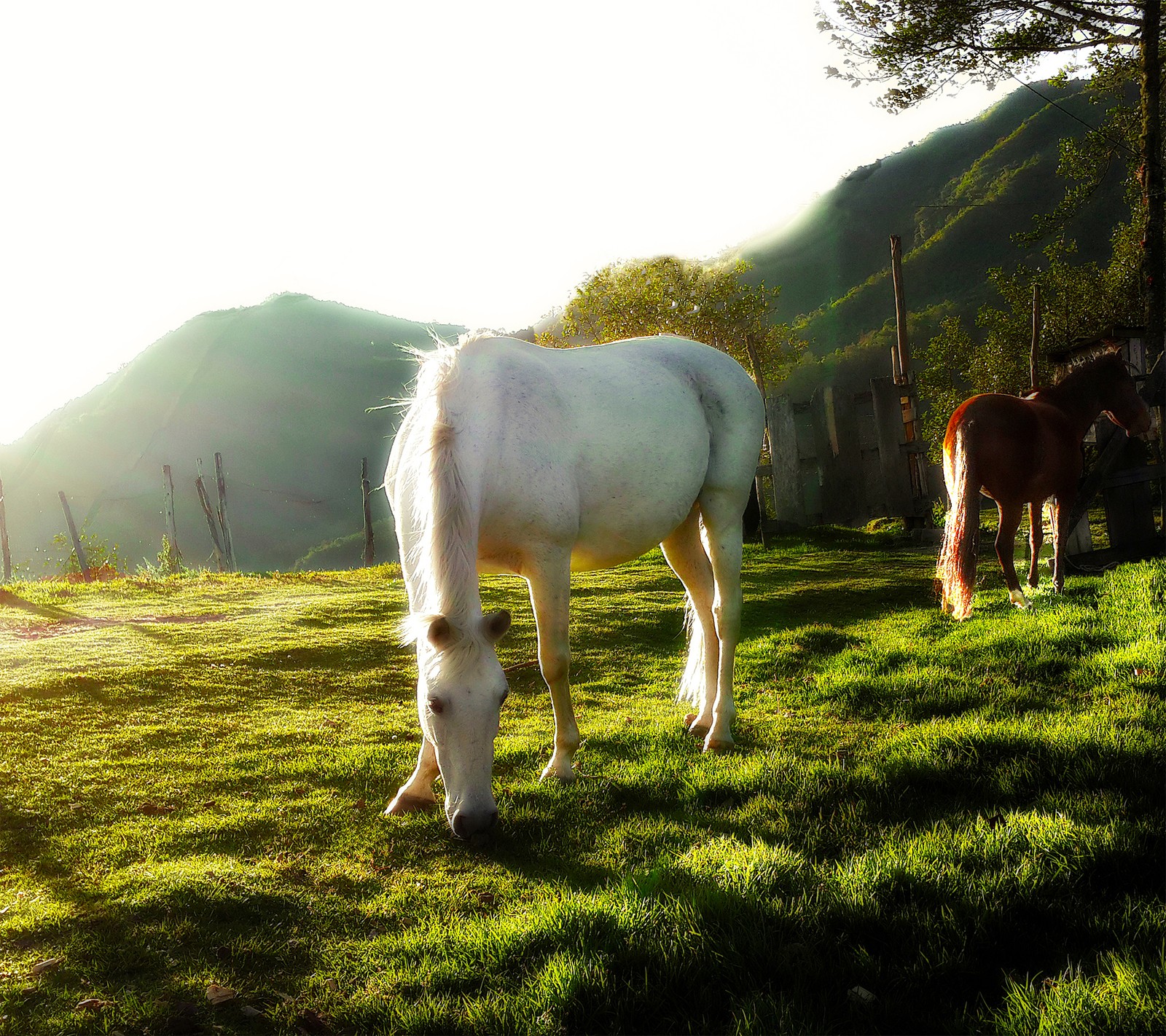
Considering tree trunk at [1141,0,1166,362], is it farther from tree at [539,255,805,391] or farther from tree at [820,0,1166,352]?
tree at [539,255,805,391]

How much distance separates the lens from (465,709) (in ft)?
9.32

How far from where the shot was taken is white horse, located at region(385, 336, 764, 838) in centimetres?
290

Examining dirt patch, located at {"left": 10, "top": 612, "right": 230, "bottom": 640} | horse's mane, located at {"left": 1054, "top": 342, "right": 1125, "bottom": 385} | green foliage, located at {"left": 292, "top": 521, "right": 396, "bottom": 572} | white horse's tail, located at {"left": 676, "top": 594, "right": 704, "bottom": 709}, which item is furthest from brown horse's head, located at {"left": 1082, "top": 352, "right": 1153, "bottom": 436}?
green foliage, located at {"left": 292, "top": 521, "right": 396, "bottom": 572}

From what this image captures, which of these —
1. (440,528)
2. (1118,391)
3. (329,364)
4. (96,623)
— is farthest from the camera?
(329,364)

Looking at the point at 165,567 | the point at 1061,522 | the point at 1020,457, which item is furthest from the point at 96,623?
the point at 1061,522

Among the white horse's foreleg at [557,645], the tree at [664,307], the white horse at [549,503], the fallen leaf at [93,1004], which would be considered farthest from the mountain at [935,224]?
the fallen leaf at [93,1004]

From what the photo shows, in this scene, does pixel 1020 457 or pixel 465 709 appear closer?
pixel 465 709

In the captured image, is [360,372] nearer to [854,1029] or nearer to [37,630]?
[37,630]

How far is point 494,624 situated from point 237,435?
70470mm

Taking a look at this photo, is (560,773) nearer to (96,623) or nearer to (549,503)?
(549,503)

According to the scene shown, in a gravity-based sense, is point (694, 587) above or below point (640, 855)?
above

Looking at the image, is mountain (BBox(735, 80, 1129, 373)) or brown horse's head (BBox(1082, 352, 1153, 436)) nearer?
brown horse's head (BBox(1082, 352, 1153, 436))

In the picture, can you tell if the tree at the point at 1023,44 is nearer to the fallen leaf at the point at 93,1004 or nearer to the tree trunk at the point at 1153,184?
the tree trunk at the point at 1153,184

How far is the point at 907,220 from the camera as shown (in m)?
69.1
